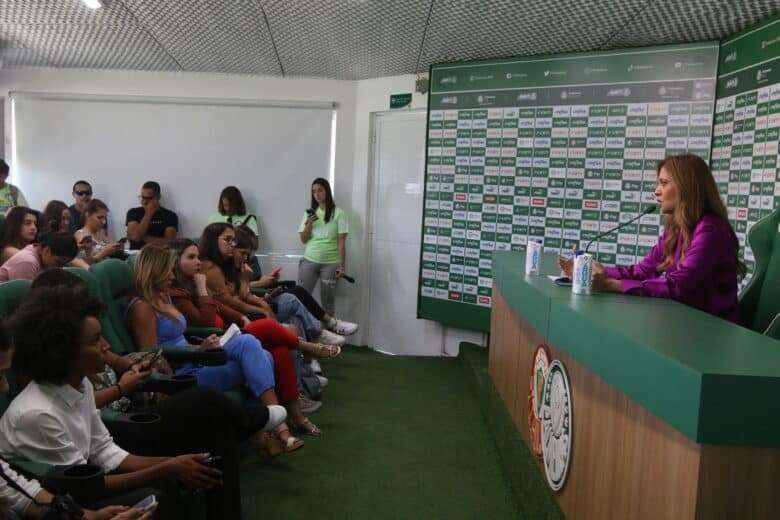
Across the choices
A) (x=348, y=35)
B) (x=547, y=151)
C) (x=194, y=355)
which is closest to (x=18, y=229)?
(x=194, y=355)

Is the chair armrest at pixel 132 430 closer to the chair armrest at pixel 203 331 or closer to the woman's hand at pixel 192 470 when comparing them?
the woman's hand at pixel 192 470

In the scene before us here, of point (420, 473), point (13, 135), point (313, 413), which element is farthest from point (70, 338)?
point (13, 135)

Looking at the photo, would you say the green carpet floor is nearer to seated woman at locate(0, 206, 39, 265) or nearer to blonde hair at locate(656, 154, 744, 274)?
blonde hair at locate(656, 154, 744, 274)

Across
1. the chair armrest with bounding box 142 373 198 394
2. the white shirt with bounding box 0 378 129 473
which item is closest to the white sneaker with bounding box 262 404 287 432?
the chair armrest with bounding box 142 373 198 394

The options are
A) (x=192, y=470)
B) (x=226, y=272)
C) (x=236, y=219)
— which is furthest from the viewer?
(x=236, y=219)

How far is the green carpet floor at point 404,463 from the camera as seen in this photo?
2.76 meters

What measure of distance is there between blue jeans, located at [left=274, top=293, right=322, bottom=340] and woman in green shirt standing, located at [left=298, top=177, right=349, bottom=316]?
1265 mm

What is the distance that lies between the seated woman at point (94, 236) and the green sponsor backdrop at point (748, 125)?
401cm

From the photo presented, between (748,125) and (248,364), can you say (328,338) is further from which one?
(748,125)

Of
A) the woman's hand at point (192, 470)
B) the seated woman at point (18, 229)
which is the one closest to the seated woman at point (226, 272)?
the seated woman at point (18, 229)

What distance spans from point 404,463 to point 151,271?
1527 millimetres

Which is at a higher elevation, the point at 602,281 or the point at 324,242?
the point at 602,281

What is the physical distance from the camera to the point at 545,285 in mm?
2691

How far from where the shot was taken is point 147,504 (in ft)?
5.50
